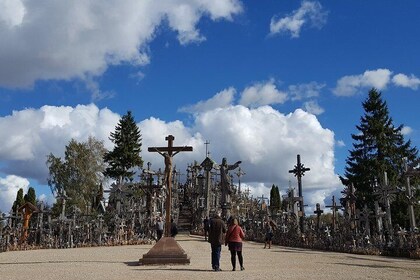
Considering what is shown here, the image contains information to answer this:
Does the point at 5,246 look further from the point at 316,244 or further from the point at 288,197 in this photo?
the point at 288,197

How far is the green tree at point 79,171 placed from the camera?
45562mm

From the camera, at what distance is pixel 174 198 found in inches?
1690

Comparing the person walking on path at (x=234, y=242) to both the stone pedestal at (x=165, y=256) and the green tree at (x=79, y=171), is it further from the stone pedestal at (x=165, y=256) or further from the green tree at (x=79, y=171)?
the green tree at (x=79, y=171)

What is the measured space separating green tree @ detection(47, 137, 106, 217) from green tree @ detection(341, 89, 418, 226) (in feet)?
87.6

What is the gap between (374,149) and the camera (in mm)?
39500

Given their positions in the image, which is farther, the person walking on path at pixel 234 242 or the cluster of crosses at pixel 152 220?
the cluster of crosses at pixel 152 220

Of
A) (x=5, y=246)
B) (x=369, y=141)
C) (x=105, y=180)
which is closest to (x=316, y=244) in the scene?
(x=5, y=246)

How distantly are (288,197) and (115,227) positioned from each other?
42.2ft

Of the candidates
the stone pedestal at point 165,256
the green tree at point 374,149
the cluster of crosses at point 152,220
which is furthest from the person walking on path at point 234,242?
the green tree at point 374,149

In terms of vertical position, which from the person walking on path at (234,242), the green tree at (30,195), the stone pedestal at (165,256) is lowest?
the stone pedestal at (165,256)

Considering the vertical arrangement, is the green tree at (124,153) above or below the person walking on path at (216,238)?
above

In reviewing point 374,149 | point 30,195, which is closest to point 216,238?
point 374,149

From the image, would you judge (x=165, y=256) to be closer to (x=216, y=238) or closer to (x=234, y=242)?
(x=216, y=238)

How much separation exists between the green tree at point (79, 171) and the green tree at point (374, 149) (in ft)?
87.6
